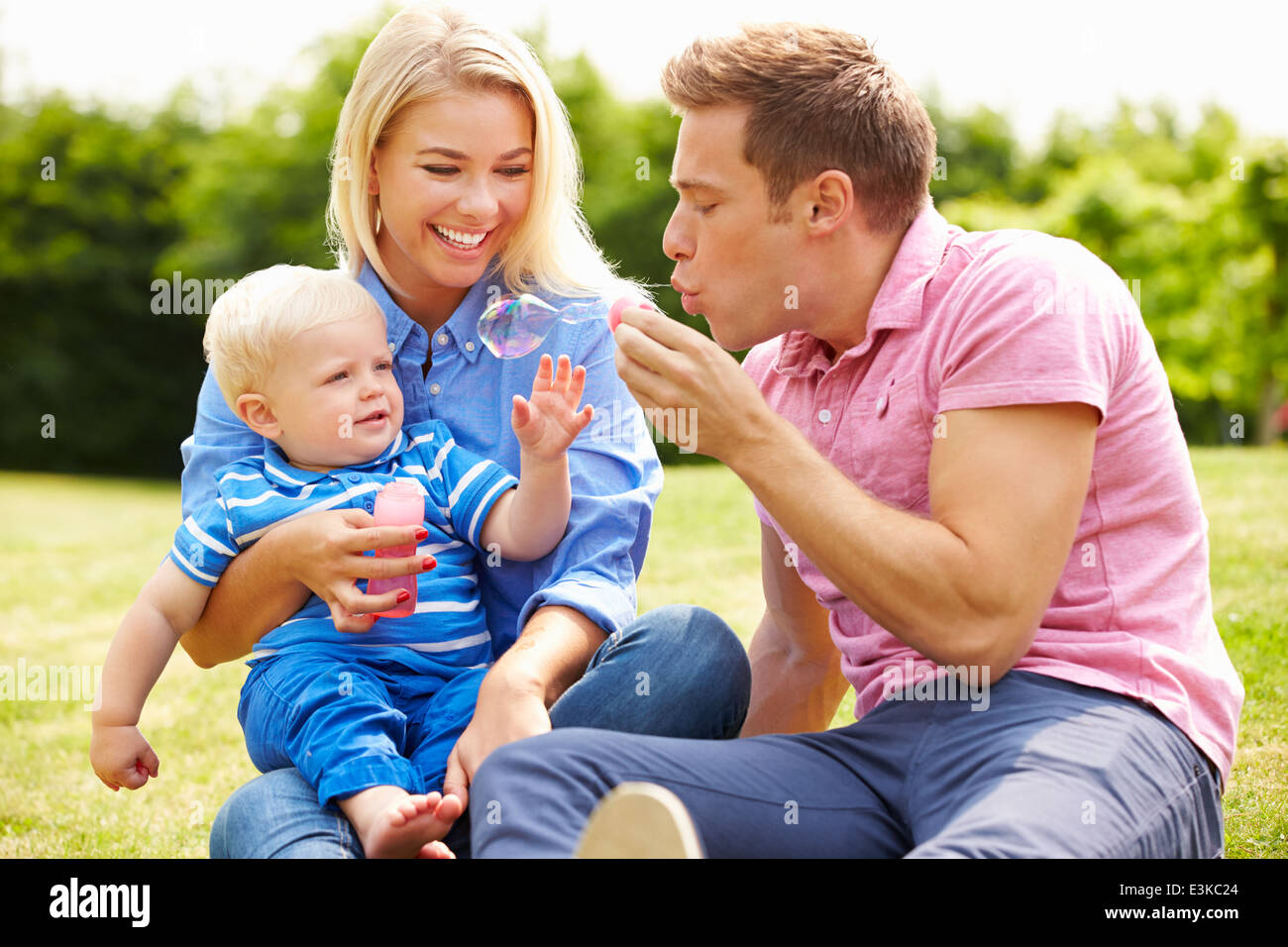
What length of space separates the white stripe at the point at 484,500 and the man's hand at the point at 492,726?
0.43 meters

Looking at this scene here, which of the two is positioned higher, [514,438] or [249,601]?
[514,438]

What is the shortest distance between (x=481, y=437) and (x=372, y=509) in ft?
1.20

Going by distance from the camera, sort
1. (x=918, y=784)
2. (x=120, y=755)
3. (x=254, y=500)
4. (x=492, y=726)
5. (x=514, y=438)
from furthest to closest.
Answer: (x=514, y=438)
(x=254, y=500)
(x=120, y=755)
(x=492, y=726)
(x=918, y=784)

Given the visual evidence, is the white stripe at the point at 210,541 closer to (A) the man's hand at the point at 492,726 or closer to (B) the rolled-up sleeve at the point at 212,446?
(B) the rolled-up sleeve at the point at 212,446

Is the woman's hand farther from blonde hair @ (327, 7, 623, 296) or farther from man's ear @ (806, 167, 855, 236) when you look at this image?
man's ear @ (806, 167, 855, 236)

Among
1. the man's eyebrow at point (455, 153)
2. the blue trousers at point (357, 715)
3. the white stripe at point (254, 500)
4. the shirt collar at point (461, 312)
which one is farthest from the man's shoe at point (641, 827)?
the man's eyebrow at point (455, 153)

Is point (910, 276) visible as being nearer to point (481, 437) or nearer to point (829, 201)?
point (829, 201)

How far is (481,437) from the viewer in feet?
10.0

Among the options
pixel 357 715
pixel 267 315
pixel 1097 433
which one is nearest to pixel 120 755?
pixel 357 715

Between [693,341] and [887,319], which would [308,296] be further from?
[887,319]

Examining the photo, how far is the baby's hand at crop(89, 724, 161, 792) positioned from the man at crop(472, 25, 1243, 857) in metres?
1.01
